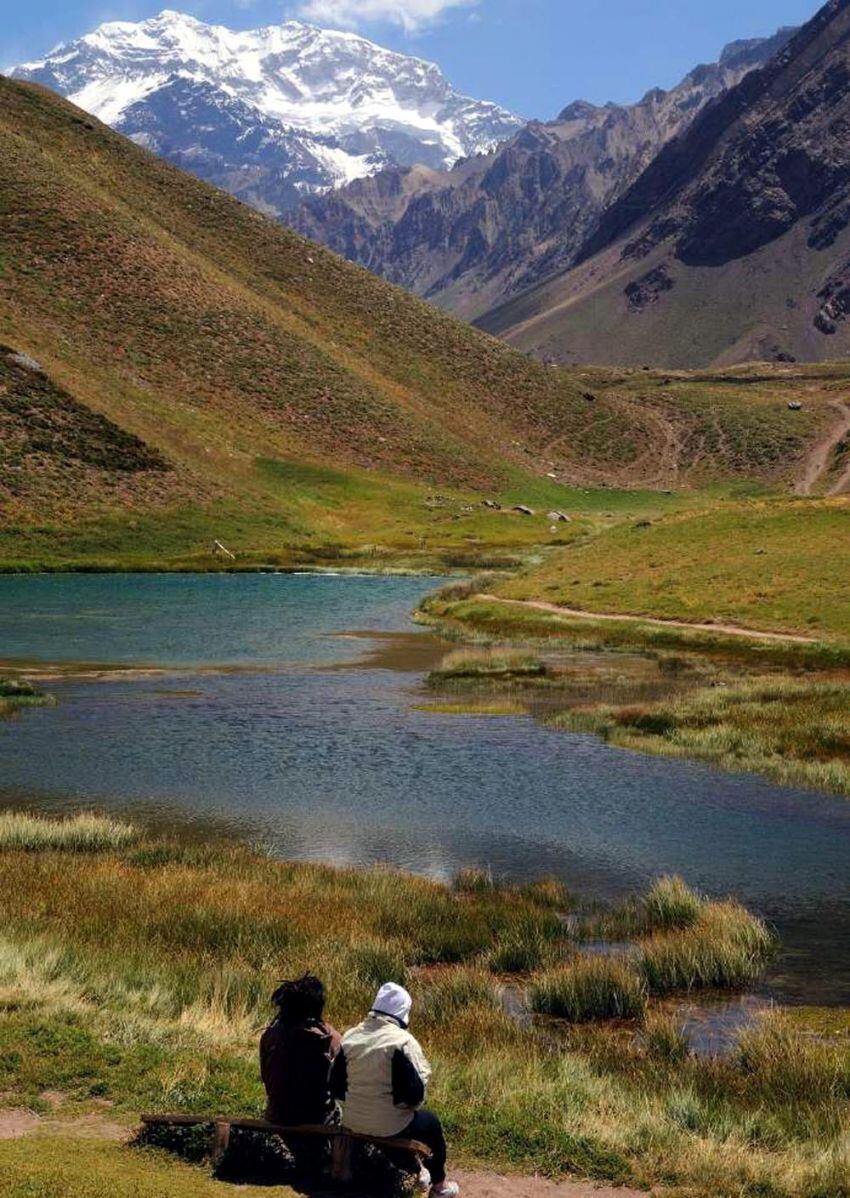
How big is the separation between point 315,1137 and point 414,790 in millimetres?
23006

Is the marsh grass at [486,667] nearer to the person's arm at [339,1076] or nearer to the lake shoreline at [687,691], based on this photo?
the lake shoreline at [687,691]

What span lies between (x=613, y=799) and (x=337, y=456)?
5571 inches

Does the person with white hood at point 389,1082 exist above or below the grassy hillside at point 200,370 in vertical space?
below

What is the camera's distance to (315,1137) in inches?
507

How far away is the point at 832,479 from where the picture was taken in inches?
7416

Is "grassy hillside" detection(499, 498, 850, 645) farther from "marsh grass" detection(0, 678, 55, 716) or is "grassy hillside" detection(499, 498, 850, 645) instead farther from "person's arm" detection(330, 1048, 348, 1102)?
"person's arm" detection(330, 1048, 348, 1102)

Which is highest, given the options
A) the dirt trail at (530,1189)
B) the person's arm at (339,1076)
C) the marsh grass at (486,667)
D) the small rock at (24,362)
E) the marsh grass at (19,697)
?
the small rock at (24,362)

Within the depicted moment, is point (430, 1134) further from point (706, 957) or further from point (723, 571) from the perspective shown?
point (723, 571)

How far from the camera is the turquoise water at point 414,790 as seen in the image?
2753 centimetres

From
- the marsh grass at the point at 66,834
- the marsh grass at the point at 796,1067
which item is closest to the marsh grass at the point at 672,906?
the marsh grass at the point at 796,1067

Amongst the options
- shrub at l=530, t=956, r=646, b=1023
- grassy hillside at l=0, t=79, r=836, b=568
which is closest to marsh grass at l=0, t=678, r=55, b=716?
shrub at l=530, t=956, r=646, b=1023

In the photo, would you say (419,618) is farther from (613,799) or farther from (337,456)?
(337,456)

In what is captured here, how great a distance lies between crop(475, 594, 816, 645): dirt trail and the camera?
64.6 meters

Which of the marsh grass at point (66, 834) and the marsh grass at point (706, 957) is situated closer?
the marsh grass at point (706, 957)
